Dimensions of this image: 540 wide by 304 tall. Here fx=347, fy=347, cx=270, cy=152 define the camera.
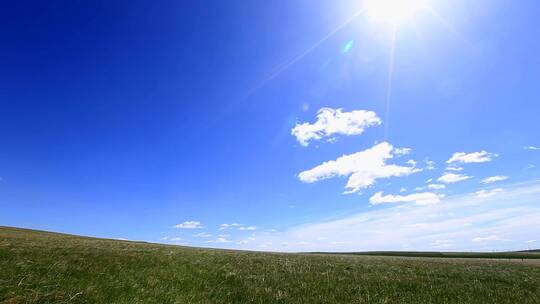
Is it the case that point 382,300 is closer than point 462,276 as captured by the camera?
Yes

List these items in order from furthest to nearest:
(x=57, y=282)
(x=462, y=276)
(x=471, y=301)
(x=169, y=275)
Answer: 1. (x=462, y=276)
2. (x=169, y=275)
3. (x=471, y=301)
4. (x=57, y=282)

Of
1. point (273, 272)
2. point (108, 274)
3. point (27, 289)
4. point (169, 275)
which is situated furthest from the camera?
point (273, 272)

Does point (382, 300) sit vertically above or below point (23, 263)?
below

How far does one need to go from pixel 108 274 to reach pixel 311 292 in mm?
7895

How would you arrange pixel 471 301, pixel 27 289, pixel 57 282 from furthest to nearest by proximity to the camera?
pixel 471 301
pixel 57 282
pixel 27 289

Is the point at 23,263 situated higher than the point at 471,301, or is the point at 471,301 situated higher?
the point at 23,263

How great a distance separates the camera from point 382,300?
1205cm

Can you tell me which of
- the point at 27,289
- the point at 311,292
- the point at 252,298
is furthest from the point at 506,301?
the point at 27,289

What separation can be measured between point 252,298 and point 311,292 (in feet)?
8.09

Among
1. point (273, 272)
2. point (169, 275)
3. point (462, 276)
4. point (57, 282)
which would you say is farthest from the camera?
point (462, 276)

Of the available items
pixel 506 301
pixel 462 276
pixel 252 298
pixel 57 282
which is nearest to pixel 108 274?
pixel 57 282

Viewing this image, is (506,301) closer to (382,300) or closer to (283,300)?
(382,300)

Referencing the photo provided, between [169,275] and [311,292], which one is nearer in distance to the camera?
[311,292]

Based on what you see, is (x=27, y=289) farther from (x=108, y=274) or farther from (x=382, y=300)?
(x=382, y=300)
